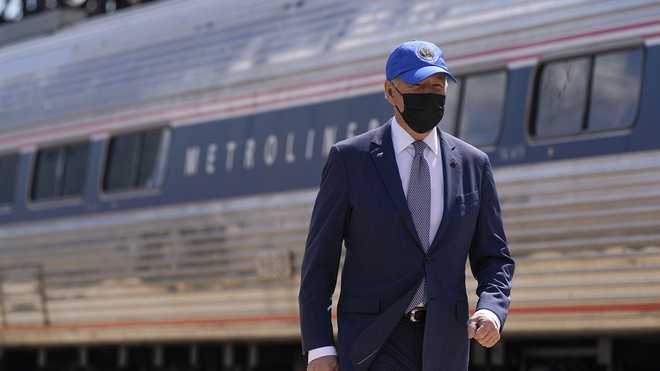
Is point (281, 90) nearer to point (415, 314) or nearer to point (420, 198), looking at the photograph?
point (420, 198)

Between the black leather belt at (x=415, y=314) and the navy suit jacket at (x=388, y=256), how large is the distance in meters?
0.04

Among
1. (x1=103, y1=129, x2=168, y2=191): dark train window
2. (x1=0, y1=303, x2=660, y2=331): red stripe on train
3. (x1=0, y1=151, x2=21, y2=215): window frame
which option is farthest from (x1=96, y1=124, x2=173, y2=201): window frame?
(x1=0, y1=151, x2=21, y2=215): window frame

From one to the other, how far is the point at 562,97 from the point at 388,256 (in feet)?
15.5

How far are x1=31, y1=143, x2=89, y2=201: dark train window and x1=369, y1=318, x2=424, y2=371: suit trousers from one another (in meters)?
8.85

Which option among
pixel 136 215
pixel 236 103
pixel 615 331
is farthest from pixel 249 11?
pixel 615 331

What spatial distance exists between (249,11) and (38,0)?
23.4 ft

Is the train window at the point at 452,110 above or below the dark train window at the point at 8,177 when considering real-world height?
above

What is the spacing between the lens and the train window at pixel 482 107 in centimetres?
952

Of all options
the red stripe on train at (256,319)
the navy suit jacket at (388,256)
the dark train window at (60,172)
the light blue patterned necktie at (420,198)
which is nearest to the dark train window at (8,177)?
the dark train window at (60,172)

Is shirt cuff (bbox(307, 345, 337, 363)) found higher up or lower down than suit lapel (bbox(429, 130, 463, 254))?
lower down

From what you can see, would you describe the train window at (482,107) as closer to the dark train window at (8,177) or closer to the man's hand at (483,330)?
the man's hand at (483,330)

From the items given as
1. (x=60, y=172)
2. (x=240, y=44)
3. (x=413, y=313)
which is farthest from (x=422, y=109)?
(x=60, y=172)

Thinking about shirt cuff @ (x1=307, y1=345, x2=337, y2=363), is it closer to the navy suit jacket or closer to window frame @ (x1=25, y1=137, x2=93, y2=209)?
the navy suit jacket

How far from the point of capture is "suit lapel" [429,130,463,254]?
15.5 ft
